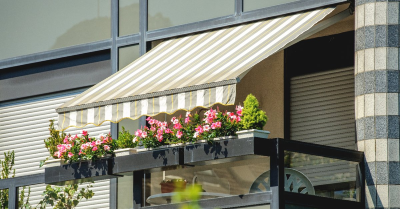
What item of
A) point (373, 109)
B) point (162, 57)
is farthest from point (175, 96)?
point (373, 109)

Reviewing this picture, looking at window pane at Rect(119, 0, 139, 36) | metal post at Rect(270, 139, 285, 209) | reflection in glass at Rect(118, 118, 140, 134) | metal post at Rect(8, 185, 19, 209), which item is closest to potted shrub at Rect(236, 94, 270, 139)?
metal post at Rect(270, 139, 285, 209)

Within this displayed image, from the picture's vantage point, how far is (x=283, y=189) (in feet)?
33.0

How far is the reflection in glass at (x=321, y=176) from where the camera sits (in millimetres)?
10328

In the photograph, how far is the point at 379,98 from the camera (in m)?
11.1

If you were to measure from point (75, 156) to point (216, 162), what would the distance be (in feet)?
8.98

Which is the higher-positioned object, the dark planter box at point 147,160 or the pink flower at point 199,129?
the pink flower at point 199,129

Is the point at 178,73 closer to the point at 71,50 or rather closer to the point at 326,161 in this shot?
the point at 326,161

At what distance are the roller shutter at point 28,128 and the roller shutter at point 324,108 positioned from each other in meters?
4.12

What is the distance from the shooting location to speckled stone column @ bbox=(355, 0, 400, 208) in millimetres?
10844

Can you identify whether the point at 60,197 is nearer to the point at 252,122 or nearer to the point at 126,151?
the point at 126,151

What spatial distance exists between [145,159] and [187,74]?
1.53 meters

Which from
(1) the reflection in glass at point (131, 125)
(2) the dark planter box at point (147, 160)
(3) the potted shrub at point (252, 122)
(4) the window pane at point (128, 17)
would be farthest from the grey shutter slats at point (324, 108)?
(4) the window pane at point (128, 17)

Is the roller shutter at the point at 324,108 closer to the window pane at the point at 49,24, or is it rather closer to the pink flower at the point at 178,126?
the pink flower at the point at 178,126

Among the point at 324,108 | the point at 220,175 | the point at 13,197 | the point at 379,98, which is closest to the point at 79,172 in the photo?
the point at 13,197
